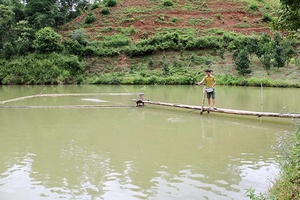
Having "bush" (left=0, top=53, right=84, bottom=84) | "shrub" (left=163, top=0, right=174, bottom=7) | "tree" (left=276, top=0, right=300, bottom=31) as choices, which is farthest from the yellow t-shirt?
"shrub" (left=163, top=0, right=174, bottom=7)

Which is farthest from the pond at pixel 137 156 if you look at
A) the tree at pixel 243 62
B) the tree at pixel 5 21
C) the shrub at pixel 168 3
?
the shrub at pixel 168 3

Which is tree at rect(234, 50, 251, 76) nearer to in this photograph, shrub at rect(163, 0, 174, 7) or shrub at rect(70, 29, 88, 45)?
shrub at rect(70, 29, 88, 45)

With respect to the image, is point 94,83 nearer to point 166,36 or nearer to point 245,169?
point 166,36

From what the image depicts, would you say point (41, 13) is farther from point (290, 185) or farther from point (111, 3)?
point (290, 185)

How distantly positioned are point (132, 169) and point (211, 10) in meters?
36.7

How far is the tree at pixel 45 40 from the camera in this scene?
29891mm

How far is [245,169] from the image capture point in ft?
17.2

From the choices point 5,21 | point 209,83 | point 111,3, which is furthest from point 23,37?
point 209,83

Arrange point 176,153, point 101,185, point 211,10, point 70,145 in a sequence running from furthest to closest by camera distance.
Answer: point 211,10 < point 70,145 < point 176,153 < point 101,185

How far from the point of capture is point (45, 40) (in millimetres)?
30016

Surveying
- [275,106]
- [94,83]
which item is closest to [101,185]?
[275,106]

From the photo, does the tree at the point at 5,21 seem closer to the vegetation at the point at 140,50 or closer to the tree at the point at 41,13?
the vegetation at the point at 140,50

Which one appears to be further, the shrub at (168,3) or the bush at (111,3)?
the bush at (111,3)

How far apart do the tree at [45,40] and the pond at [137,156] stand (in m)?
20.9
